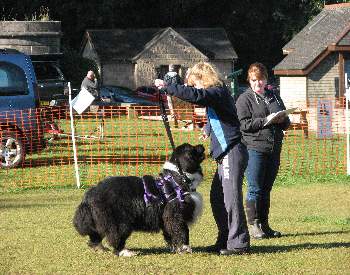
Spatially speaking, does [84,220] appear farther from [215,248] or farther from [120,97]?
[120,97]

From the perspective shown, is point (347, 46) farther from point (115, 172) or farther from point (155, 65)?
point (155, 65)

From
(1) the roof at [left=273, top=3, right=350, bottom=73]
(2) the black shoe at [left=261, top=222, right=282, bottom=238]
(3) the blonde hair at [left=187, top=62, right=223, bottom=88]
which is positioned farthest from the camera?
(1) the roof at [left=273, top=3, right=350, bottom=73]

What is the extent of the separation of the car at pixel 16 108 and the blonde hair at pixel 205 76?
9534 mm

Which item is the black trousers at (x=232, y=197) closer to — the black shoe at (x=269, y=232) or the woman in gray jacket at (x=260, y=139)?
the woman in gray jacket at (x=260, y=139)

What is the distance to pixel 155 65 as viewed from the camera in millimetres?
63781

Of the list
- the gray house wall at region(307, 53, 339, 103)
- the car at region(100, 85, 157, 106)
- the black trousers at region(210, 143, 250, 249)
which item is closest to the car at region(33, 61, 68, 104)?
the gray house wall at region(307, 53, 339, 103)

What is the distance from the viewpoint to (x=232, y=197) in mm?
9250

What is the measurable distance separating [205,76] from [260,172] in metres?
1.89

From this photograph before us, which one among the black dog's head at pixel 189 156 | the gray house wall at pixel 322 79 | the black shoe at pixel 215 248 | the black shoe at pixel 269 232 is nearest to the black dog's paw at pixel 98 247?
the black shoe at pixel 215 248

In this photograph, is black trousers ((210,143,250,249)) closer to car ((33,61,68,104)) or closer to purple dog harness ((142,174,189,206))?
purple dog harness ((142,174,189,206))

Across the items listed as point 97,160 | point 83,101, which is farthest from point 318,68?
point 83,101

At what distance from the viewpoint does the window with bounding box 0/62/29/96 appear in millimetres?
18203

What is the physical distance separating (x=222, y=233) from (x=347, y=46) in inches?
1064

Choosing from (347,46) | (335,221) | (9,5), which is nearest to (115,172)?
(335,221)
